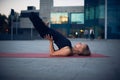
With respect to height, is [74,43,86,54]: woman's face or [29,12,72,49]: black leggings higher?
[29,12,72,49]: black leggings

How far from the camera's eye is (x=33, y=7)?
80312mm

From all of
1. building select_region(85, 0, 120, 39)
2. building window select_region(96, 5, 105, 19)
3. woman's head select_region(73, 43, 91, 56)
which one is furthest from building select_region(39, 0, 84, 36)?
woman's head select_region(73, 43, 91, 56)

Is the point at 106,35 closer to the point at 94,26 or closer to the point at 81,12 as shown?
the point at 94,26

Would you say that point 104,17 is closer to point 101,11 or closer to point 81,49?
point 101,11

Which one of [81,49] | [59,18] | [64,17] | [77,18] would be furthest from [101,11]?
[81,49]

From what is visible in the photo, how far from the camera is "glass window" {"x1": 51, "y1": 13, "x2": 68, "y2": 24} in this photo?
215 ft

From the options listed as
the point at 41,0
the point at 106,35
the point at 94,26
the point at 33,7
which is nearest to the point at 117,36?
the point at 106,35

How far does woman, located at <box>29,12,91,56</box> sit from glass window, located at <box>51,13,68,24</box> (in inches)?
2169

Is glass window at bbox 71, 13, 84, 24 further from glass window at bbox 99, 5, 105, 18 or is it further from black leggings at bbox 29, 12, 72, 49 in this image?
black leggings at bbox 29, 12, 72, 49

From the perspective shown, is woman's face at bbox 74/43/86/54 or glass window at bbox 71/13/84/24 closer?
woman's face at bbox 74/43/86/54

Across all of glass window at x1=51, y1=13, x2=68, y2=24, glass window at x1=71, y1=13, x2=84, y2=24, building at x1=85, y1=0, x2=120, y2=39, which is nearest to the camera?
building at x1=85, y1=0, x2=120, y2=39

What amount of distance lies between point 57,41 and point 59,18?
5633cm

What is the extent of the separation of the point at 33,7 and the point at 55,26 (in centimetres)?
1765

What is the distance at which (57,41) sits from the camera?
33.1 feet
